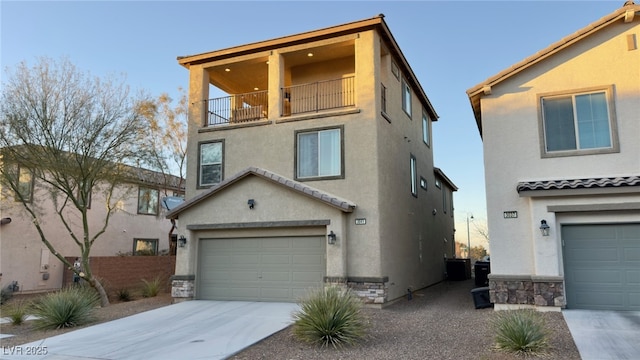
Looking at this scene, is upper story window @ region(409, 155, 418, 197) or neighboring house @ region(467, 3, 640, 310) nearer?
neighboring house @ region(467, 3, 640, 310)

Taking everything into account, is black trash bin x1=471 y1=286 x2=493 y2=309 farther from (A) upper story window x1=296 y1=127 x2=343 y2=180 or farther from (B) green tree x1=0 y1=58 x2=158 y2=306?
(B) green tree x1=0 y1=58 x2=158 y2=306

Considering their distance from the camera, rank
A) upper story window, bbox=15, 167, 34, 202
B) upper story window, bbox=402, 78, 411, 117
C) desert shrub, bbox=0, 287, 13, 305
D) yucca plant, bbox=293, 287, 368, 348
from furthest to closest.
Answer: upper story window, bbox=402, 78, 411, 117 < desert shrub, bbox=0, 287, 13, 305 < upper story window, bbox=15, 167, 34, 202 < yucca plant, bbox=293, 287, 368, 348

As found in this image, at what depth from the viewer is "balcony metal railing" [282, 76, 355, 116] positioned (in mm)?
15617

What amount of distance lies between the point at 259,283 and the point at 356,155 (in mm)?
5051

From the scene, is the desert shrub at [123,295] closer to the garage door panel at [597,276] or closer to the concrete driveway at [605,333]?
the concrete driveway at [605,333]

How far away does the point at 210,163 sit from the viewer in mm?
16156

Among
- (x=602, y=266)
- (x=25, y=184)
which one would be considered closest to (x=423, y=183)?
(x=602, y=266)

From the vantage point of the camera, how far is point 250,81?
1844 cm

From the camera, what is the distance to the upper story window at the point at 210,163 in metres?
16.0

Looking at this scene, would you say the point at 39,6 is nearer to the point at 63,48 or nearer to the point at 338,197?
the point at 63,48

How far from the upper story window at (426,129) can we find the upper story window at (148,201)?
1408cm

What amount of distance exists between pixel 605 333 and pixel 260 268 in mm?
9299

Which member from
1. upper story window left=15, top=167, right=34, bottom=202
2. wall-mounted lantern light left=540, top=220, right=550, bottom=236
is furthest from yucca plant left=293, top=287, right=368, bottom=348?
upper story window left=15, top=167, right=34, bottom=202

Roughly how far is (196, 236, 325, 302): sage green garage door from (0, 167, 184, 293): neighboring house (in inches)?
211
